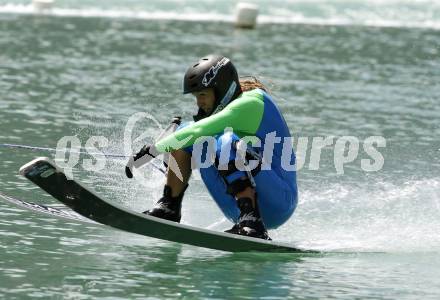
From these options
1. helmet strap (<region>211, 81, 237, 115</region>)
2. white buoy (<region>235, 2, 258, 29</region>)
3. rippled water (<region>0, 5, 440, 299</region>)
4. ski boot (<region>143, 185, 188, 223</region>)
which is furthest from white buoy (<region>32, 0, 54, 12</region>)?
helmet strap (<region>211, 81, 237, 115</region>)

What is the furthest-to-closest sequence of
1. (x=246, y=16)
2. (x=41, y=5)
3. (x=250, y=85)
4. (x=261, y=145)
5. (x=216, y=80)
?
(x=41, y=5)
(x=246, y=16)
(x=250, y=85)
(x=261, y=145)
(x=216, y=80)

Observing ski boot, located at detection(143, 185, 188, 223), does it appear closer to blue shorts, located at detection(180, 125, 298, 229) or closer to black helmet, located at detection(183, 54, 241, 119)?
blue shorts, located at detection(180, 125, 298, 229)

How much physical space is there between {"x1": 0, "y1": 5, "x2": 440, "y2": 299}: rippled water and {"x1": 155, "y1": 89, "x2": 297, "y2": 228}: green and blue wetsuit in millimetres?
355

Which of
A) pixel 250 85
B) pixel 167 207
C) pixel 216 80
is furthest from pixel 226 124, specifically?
pixel 167 207

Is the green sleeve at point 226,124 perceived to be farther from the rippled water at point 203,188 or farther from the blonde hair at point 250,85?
the rippled water at point 203,188

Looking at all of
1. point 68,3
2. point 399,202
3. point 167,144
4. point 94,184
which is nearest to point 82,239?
point 167,144

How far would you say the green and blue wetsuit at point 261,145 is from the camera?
8148mm

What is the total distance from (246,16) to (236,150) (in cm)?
2422

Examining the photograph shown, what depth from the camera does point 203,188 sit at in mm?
10961

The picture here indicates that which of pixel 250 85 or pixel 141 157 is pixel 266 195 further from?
pixel 141 157

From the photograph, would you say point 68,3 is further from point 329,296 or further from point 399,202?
point 329,296

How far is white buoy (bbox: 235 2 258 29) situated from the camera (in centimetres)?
3203

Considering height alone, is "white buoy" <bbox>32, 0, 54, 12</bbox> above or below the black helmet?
above

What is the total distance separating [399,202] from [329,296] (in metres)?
2.91
